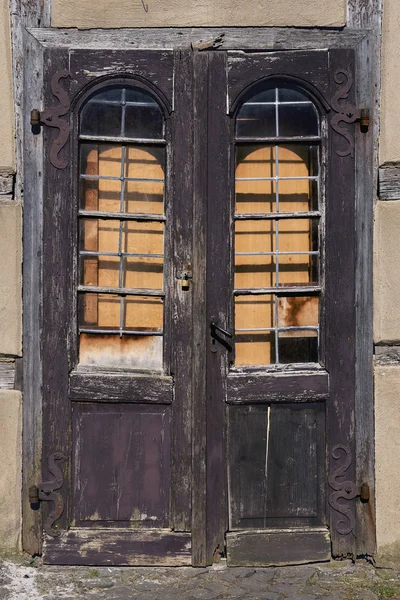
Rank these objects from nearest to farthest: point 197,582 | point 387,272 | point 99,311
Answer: point 197,582
point 387,272
point 99,311

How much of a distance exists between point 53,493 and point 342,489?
1636 mm

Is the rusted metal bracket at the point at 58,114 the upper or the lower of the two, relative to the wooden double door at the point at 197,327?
upper

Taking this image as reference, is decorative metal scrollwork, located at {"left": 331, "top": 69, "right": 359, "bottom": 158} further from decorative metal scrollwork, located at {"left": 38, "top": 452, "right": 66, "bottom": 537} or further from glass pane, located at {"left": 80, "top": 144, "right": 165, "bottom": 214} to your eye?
decorative metal scrollwork, located at {"left": 38, "top": 452, "right": 66, "bottom": 537}

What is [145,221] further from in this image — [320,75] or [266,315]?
[320,75]

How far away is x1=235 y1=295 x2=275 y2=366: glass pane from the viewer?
5.04 m

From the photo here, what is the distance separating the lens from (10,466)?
16.2 ft

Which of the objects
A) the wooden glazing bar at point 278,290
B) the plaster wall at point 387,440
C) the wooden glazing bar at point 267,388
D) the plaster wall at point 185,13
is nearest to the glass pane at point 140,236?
the wooden glazing bar at point 278,290

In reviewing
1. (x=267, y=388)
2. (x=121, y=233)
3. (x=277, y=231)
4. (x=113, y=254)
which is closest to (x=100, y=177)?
(x=121, y=233)

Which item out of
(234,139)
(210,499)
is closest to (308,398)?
(210,499)

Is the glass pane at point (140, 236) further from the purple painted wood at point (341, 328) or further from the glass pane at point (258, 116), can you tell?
the purple painted wood at point (341, 328)

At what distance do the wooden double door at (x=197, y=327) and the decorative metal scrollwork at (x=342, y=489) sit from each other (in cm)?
1

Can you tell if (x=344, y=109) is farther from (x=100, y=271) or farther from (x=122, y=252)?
(x=100, y=271)

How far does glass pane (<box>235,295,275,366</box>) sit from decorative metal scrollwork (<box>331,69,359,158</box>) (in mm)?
962

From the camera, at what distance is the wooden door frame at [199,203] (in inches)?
192
